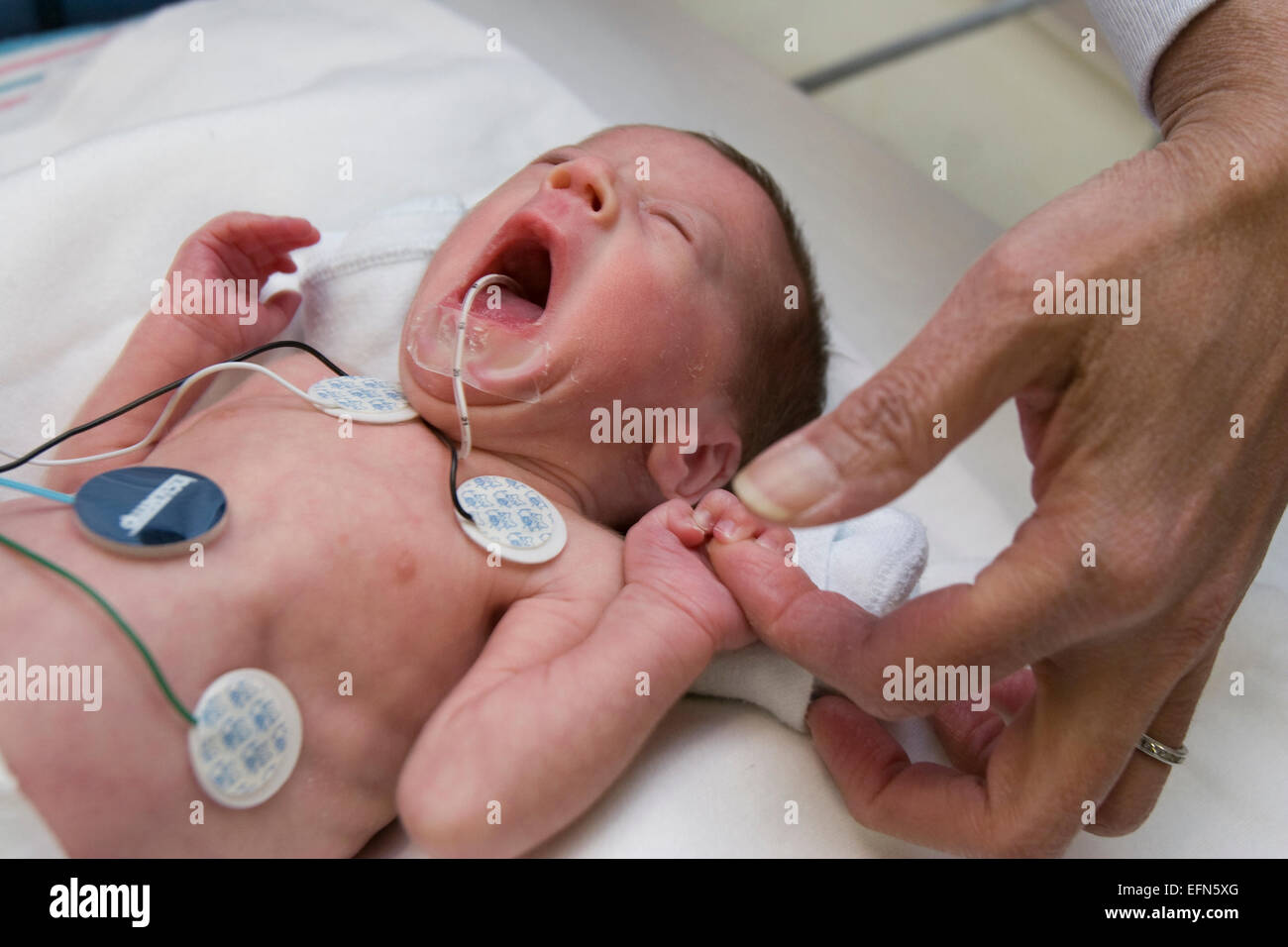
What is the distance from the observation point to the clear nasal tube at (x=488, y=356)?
1.26 metres

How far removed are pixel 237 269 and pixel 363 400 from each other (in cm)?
39

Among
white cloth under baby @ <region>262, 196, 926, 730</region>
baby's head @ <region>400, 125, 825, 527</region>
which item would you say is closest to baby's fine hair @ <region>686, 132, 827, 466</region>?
baby's head @ <region>400, 125, 825, 527</region>

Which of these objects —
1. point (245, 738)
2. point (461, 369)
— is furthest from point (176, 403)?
point (245, 738)

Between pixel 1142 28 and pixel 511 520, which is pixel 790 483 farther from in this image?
pixel 1142 28

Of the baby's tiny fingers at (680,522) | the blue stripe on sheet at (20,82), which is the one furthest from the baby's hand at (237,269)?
the blue stripe on sheet at (20,82)

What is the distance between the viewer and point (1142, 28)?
119 cm

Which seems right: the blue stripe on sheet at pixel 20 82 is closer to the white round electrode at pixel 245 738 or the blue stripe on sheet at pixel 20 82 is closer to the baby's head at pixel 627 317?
the baby's head at pixel 627 317

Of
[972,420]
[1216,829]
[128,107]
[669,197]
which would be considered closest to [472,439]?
[669,197]

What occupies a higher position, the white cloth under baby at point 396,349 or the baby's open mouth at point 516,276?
the baby's open mouth at point 516,276

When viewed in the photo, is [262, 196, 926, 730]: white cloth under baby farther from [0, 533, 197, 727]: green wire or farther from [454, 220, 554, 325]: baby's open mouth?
[0, 533, 197, 727]: green wire

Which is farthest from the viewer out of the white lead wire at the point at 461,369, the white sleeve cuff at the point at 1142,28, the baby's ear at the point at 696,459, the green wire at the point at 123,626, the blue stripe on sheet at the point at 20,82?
the blue stripe on sheet at the point at 20,82

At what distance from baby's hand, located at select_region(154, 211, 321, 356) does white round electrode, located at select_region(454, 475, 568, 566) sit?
0.46 meters

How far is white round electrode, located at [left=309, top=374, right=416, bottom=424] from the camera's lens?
1.28m

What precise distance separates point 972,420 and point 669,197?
631 mm
